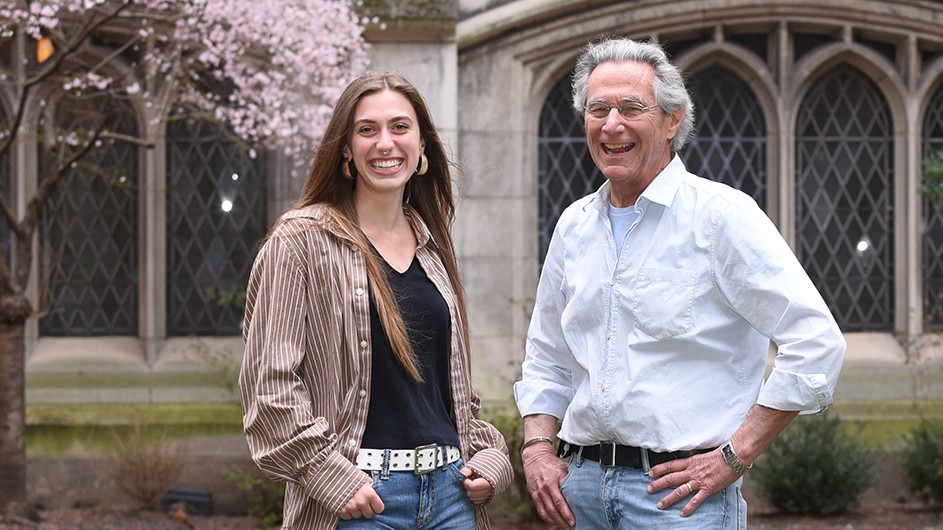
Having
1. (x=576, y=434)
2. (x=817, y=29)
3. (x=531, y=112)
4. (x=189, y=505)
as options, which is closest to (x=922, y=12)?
(x=817, y=29)

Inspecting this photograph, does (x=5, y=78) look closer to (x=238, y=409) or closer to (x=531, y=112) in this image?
(x=238, y=409)

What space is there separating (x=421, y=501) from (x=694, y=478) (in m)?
0.59

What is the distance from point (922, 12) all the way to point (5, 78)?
19.3 feet

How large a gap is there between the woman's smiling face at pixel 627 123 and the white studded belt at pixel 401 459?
74 cm

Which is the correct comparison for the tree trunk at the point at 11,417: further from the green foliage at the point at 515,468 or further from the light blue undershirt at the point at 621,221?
the light blue undershirt at the point at 621,221

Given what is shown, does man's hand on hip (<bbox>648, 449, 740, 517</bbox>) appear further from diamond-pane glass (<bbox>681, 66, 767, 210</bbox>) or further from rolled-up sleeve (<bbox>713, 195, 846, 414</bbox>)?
diamond-pane glass (<bbox>681, 66, 767, 210</bbox>)

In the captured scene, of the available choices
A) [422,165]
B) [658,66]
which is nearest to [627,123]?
[658,66]

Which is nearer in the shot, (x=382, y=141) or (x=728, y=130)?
(x=382, y=141)

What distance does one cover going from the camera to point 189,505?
8516mm

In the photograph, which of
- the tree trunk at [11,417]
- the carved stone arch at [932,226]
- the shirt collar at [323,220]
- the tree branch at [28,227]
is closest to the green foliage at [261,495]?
the tree trunk at [11,417]

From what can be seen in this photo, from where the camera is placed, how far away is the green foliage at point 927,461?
8328 mm

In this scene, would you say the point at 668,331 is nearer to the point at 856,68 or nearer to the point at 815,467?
the point at 815,467

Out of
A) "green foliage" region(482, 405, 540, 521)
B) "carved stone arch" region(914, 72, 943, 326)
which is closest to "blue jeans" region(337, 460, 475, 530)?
"green foliage" region(482, 405, 540, 521)

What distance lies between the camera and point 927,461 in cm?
836
